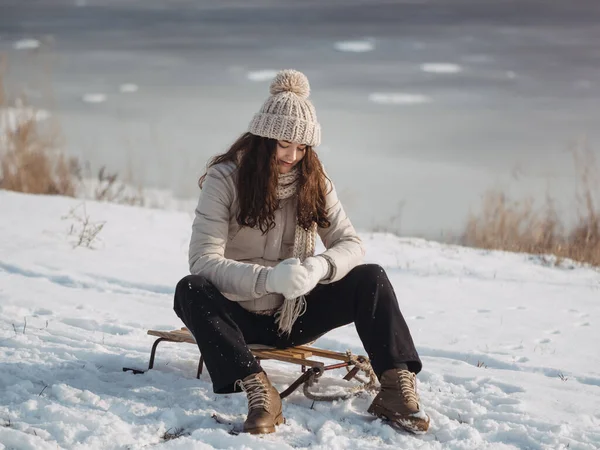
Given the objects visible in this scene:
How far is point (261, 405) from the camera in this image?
10.1 feet

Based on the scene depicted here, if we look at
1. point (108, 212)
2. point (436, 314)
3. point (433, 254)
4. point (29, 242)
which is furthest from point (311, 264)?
point (108, 212)

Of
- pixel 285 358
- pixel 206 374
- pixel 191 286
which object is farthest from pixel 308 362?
pixel 206 374

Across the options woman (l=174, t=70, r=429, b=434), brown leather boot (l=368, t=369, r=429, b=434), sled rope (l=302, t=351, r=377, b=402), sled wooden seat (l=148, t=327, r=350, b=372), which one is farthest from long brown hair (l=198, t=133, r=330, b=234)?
brown leather boot (l=368, t=369, r=429, b=434)

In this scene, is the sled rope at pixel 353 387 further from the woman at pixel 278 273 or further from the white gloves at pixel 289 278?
the white gloves at pixel 289 278

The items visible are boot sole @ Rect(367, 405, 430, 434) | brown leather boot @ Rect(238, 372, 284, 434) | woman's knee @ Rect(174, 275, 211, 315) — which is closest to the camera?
brown leather boot @ Rect(238, 372, 284, 434)

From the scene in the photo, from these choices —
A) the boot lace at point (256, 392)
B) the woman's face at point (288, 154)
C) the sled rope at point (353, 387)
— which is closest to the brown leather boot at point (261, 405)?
the boot lace at point (256, 392)

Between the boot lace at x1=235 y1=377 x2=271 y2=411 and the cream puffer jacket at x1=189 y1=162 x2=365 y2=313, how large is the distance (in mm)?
350

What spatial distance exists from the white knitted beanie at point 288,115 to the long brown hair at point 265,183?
12 centimetres

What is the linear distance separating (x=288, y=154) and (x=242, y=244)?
45 cm

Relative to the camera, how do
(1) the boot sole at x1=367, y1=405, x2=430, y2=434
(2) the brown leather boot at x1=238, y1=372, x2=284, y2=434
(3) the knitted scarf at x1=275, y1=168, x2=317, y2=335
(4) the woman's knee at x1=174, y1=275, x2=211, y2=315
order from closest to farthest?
(2) the brown leather boot at x1=238, y1=372, x2=284, y2=434 → (1) the boot sole at x1=367, y1=405, x2=430, y2=434 → (4) the woman's knee at x1=174, y1=275, x2=211, y2=315 → (3) the knitted scarf at x1=275, y1=168, x2=317, y2=335

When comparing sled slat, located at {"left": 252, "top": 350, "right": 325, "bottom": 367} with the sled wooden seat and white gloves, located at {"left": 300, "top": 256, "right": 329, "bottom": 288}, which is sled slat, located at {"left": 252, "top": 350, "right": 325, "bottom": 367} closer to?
the sled wooden seat

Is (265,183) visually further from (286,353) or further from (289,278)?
(286,353)

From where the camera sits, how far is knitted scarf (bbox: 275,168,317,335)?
3.40 meters

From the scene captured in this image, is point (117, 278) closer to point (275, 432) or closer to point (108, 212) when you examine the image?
point (108, 212)
